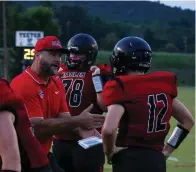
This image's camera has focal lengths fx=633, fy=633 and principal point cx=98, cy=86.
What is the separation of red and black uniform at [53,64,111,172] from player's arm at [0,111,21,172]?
3107 millimetres

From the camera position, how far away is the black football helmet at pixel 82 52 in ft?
22.5

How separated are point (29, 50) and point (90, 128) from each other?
17.3m

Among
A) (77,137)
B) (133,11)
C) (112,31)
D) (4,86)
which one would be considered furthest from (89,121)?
(133,11)

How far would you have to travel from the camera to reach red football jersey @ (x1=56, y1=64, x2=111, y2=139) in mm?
6750

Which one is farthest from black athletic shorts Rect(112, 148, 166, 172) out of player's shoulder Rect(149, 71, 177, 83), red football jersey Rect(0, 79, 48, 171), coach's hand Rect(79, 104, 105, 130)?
coach's hand Rect(79, 104, 105, 130)

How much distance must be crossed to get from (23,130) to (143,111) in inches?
44.2

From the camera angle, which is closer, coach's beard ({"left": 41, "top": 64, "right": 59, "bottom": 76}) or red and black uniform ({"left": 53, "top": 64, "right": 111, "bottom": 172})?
coach's beard ({"left": 41, "top": 64, "right": 59, "bottom": 76})

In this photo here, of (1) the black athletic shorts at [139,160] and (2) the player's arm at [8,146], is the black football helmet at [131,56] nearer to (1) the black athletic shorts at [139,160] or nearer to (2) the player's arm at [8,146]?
(1) the black athletic shorts at [139,160]

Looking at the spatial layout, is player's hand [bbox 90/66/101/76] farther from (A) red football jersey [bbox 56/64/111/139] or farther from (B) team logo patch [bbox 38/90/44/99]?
(B) team logo patch [bbox 38/90/44/99]

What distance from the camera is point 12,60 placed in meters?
42.2

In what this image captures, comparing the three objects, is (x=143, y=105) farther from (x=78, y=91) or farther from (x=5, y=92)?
(x=78, y=91)

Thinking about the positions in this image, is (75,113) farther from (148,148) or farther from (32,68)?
(148,148)

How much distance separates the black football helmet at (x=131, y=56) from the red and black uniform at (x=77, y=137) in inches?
65.6

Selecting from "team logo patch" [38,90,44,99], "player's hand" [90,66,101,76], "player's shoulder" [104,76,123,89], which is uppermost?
"player's shoulder" [104,76,123,89]
